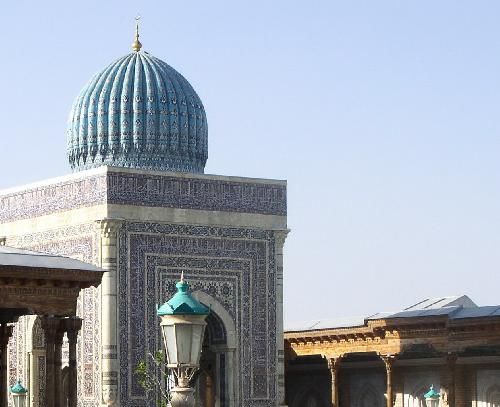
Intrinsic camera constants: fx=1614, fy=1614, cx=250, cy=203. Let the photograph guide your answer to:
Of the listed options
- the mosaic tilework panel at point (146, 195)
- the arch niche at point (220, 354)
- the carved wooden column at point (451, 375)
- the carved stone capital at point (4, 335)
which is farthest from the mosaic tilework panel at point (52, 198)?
the carved stone capital at point (4, 335)

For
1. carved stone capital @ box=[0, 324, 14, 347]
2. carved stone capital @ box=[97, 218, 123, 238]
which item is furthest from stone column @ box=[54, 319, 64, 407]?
carved stone capital @ box=[97, 218, 123, 238]

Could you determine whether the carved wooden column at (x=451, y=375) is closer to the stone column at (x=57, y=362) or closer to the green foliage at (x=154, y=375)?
the green foliage at (x=154, y=375)

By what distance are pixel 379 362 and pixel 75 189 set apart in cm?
724

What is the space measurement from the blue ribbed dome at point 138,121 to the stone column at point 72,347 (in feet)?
37.3

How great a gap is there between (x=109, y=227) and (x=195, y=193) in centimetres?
196

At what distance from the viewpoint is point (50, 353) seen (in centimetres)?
1683

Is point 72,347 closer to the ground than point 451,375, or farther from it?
farther from it

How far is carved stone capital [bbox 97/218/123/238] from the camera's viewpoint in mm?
27734

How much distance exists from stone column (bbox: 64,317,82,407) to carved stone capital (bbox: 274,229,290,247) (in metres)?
11.3

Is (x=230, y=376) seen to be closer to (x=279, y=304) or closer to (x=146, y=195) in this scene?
(x=279, y=304)

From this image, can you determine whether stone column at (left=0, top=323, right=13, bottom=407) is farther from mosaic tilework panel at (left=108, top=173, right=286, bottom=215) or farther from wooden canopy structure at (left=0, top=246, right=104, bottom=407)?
mosaic tilework panel at (left=108, top=173, right=286, bottom=215)

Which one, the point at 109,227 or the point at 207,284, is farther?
the point at 207,284

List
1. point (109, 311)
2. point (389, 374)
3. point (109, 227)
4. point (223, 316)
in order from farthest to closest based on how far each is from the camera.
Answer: point (223, 316)
point (389, 374)
point (109, 227)
point (109, 311)

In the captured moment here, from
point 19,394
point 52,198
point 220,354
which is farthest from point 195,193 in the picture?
point 19,394
